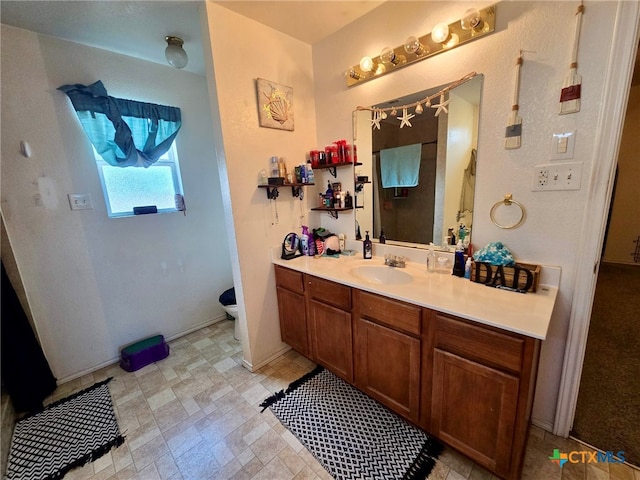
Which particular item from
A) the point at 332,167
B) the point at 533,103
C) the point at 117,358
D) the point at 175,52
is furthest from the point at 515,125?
the point at 117,358

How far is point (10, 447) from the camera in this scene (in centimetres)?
150

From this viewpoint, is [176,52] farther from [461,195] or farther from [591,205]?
[591,205]

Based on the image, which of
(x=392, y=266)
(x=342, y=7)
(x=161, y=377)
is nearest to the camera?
(x=342, y=7)

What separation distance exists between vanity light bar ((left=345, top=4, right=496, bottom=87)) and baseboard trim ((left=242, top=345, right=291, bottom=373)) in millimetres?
2211

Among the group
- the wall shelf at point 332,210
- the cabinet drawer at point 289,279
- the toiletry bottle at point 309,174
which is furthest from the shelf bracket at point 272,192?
the cabinet drawer at point 289,279

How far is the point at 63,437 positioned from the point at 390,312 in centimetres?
209

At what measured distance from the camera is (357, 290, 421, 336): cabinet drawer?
1290mm

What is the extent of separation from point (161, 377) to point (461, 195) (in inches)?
100

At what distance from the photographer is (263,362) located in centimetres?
212

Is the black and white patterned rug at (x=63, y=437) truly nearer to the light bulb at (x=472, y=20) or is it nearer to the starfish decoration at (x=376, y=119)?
the starfish decoration at (x=376, y=119)

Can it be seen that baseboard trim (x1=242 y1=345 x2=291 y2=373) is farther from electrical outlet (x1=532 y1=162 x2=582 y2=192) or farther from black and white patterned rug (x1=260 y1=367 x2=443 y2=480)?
electrical outlet (x1=532 y1=162 x2=582 y2=192)

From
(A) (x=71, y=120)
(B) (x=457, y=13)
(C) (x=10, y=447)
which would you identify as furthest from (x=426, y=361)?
(A) (x=71, y=120)

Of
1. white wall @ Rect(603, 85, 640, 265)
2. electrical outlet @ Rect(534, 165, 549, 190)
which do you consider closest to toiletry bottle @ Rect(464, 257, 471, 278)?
electrical outlet @ Rect(534, 165, 549, 190)

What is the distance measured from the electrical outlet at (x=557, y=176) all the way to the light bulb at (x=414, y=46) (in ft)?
3.07
